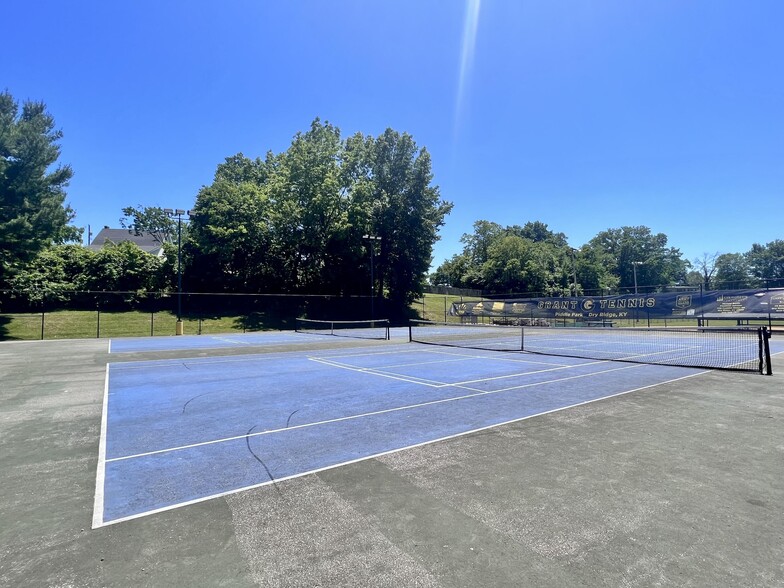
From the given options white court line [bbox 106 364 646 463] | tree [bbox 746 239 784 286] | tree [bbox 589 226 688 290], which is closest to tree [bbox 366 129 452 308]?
white court line [bbox 106 364 646 463]

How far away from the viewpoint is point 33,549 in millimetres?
3229

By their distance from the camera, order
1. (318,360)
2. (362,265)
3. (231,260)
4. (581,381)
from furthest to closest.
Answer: (362,265)
(231,260)
(318,360)
(581,381)

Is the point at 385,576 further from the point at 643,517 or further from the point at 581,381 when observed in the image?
the point at 581,381

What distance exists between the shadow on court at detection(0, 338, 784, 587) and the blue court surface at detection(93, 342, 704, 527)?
1.13ft

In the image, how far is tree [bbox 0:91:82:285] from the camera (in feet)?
87.2

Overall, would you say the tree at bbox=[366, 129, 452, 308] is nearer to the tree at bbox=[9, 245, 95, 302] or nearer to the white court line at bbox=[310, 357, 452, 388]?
the tree at bbox=[9, 245, 95, 302]

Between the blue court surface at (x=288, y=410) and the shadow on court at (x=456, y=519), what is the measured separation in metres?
0.35

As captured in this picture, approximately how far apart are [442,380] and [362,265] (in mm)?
37034

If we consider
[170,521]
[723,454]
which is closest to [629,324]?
[723,454]

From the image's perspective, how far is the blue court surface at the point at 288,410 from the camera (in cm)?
473

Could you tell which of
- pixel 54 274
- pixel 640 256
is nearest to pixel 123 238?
pixel 54 274

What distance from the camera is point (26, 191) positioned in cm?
2744

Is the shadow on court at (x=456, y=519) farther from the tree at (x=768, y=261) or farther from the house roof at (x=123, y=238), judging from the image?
the tree at (x=768, y=261)

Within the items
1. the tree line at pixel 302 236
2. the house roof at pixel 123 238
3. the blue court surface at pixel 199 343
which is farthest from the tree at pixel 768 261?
the house roof at pixel 123 238
